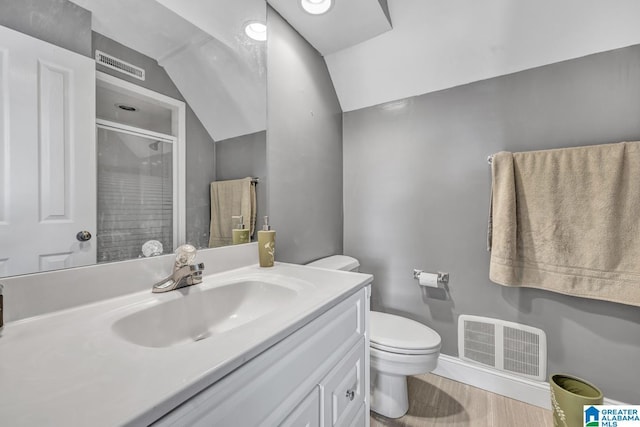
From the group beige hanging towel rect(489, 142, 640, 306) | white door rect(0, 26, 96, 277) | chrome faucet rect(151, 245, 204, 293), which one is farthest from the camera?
beige hanging towel rect(489, 142, 640, 306)

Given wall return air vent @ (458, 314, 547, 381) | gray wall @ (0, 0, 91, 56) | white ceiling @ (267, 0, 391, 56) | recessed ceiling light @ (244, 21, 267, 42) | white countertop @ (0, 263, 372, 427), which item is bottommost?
wall return air vent @ (458, 314, 547, 381)

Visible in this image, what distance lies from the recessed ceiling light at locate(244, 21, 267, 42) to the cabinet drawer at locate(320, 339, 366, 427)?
4.66 feet

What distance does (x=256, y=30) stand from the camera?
1282mm

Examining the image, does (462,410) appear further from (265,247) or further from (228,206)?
(228,206)

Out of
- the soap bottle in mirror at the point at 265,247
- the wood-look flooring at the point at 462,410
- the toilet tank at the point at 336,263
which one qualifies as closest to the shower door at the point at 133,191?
the soap bottle in mirror at the point at 265,247

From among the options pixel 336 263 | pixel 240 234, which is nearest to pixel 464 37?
pixel 336 263

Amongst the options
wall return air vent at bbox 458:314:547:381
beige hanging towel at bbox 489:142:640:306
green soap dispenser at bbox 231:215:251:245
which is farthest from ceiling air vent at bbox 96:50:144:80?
wall return air vent at bbox 458:314:547:381

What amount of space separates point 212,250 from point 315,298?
0.51 meters

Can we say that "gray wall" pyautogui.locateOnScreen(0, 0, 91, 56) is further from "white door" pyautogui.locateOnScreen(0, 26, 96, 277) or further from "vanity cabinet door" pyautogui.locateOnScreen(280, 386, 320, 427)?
"vanity cabinet door" pyautogui.locateOnScreen(280, 386, 320, 427)

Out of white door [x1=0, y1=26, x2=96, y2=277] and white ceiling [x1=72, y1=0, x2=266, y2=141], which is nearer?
white door [x1=0, y1=26, x2=96, y2=277]

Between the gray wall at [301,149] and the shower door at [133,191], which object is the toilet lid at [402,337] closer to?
the gray wall at [301,149]

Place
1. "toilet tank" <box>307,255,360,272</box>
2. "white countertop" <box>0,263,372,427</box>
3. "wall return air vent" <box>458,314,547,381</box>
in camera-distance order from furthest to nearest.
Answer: "toilet tank" <box>307,255,360,272</box> → "wall return air vent" <box>458,314,547,381</box> → "white countertop" <box>0,263,372,427</box>

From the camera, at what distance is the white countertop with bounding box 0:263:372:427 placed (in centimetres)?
34

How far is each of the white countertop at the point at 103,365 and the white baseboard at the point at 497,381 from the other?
1415 mm
